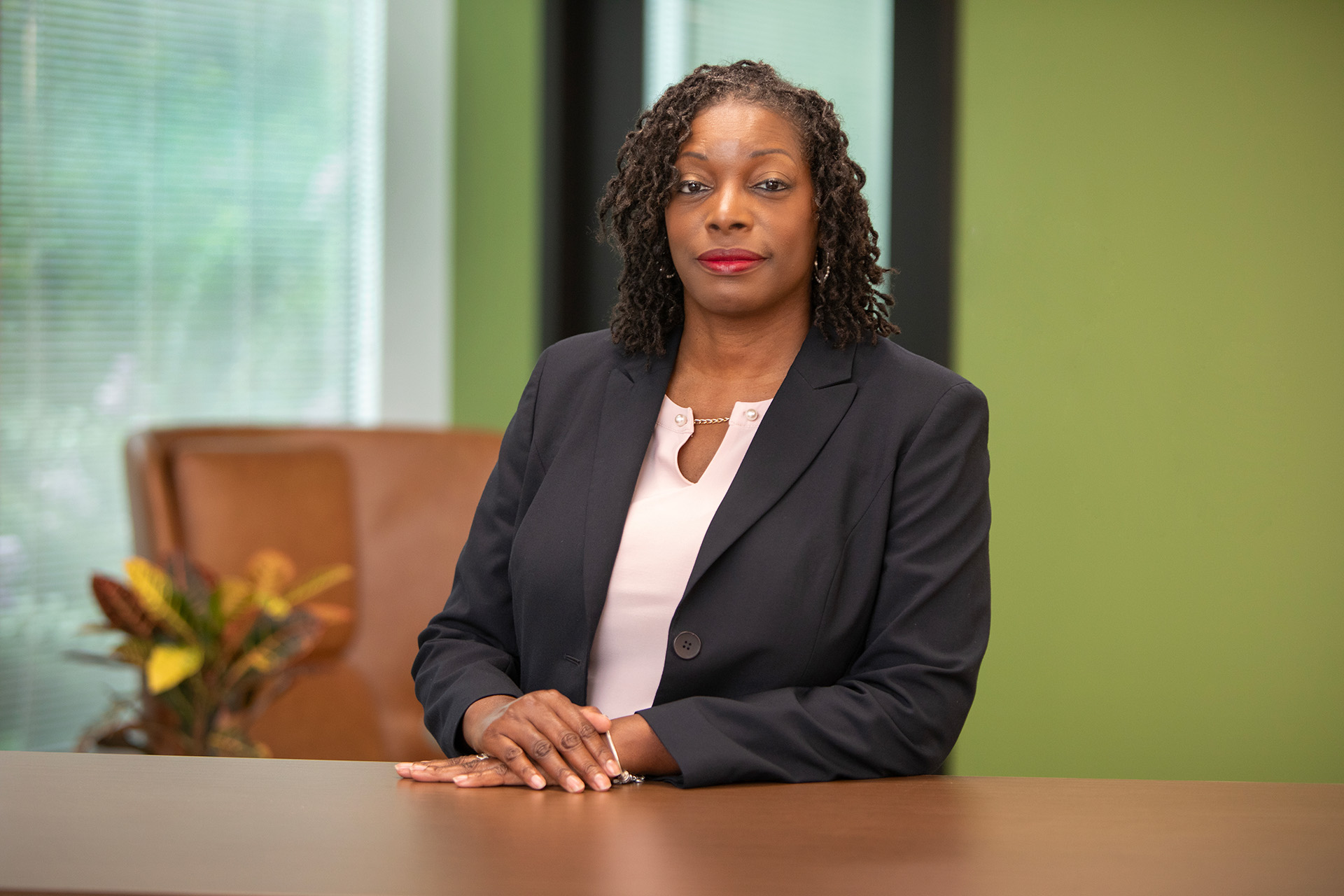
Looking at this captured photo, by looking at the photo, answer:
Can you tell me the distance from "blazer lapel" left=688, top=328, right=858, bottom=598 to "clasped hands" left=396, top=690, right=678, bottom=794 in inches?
8.5

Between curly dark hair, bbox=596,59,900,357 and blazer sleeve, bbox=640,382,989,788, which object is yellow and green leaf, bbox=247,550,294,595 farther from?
blazer sleeve, bbox=640,382,989,788

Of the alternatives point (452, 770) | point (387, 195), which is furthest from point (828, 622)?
point (387, 195)

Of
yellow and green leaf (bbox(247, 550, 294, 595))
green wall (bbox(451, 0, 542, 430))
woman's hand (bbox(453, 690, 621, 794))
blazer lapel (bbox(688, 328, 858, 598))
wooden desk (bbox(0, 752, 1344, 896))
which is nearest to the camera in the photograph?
wooden desk (bbox(0, 752, 1344, 896))

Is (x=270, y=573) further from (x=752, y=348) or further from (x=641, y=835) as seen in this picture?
(x=641, y=835)

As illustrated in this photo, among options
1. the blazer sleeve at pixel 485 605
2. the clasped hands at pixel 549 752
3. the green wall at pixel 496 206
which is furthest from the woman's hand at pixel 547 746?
the green wall at pixel 496 206

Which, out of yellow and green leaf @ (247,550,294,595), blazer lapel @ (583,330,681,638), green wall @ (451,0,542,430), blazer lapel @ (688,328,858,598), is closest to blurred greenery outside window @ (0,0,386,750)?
green wall @ (451,0,542,430)

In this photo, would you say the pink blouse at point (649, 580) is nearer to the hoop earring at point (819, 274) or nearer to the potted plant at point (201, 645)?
the hoop earring at point (819, 274)

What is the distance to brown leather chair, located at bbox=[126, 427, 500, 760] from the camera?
2.83 metres

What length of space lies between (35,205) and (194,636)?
176 centimetres

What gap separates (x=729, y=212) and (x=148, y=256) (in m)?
2.70

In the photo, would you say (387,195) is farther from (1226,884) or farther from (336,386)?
(1226,884)

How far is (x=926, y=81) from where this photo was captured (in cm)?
302

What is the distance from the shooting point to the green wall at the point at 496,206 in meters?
3.71

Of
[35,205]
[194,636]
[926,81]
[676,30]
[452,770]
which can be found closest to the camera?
[452,770]
